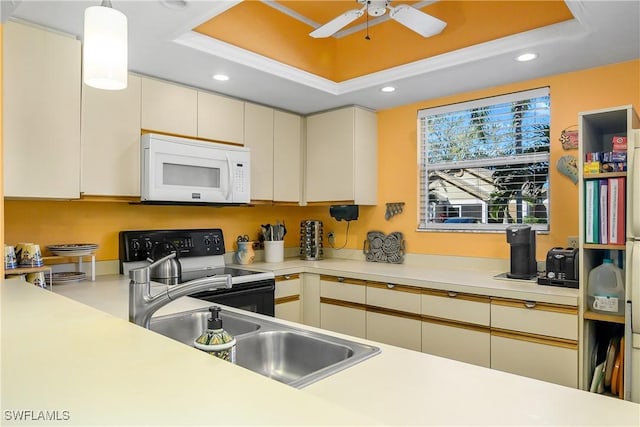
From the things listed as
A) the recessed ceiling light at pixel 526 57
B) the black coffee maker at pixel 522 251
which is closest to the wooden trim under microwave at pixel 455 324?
the black coffee maker at pixel 522 251

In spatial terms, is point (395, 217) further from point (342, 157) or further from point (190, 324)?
point (190, 324)

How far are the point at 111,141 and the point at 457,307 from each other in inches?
90.4

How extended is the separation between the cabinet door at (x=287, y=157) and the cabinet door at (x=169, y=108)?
773 mm

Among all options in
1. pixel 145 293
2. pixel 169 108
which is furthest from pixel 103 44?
pixel 169 108

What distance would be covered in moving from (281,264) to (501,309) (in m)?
1.71

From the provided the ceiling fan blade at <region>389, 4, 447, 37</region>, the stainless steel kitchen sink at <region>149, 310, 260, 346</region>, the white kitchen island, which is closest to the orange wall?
the ceiling fan blade at <region>389, 4, 447, 37</region>

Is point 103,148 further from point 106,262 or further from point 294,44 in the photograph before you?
point 294,44

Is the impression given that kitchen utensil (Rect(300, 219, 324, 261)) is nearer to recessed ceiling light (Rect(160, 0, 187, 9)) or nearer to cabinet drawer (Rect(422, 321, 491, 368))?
cabinet drawer (Rect(422, 321, 491, 368))

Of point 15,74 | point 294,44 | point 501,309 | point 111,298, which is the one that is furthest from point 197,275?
point 501,309

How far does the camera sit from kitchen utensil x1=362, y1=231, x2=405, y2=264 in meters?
3.47

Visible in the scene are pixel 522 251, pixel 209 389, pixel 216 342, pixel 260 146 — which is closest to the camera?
pixel 209 389

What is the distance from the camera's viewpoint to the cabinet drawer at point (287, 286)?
10.3 feet

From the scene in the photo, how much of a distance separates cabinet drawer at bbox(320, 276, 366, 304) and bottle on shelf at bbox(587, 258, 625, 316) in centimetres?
135

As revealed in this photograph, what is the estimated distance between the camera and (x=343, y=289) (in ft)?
10.1
